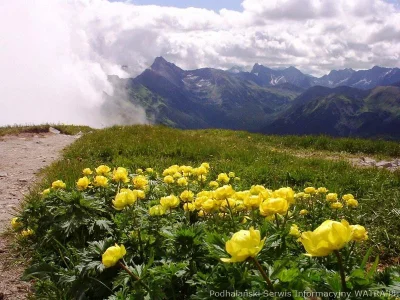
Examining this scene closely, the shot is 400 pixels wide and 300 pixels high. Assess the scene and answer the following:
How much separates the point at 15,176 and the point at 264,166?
6247 mm

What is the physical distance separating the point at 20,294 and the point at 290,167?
6.82 m

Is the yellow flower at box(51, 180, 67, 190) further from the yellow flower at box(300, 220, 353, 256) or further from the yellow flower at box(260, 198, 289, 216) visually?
the yellow flower at box(300, 220, 353, 256)

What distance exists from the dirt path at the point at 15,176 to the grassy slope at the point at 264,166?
680mm

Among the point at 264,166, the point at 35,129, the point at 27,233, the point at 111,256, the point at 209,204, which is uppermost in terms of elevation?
the point at 35,129

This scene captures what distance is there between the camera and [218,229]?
2977 millimetres

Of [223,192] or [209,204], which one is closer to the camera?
[223,192]

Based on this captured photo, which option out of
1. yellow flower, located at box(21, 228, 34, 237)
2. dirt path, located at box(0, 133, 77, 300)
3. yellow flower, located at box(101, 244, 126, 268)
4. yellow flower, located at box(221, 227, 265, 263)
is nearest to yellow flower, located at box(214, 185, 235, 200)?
yellow flower, located at box(101, 244, 126, 268)

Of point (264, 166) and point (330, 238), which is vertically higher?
point (330, 238)

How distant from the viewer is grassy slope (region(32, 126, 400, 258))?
5572 millimetres

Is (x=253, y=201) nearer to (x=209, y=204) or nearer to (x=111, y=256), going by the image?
(x=209, y=204)

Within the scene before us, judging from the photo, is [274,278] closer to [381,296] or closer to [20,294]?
[381,296]

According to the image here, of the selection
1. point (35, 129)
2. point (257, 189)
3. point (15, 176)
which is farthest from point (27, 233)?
point (35, 129)

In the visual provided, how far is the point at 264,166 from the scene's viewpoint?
862 cm

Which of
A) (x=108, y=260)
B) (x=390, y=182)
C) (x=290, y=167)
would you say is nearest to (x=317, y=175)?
(x=290, y=167)
